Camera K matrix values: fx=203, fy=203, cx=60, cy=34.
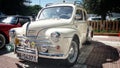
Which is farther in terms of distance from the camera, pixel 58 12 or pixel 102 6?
pixel 102 6

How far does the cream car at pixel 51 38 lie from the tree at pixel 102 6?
33.0 ft

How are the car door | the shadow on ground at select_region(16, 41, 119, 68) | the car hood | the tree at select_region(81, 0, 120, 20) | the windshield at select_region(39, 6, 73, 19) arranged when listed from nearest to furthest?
the car hood
the shadow on ground at select_region(16, 41, 119, 68)
the windshield at select_region(39, 6, 73, 19)
the car door
the tree at select_region(81, 0, 120, 20)

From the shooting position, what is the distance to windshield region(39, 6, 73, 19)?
702cm

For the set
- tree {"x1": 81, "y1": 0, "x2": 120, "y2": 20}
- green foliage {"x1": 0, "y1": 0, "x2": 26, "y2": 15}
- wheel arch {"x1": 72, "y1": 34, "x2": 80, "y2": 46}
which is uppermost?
green foliage {"x1": 0, "y1": 0, "x2": 26, "y2": 15}

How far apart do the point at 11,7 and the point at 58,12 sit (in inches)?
1139

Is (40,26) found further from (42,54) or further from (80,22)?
(80,22)

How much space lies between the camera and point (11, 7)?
34.7 m

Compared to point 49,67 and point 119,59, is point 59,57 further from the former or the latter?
point 119,59

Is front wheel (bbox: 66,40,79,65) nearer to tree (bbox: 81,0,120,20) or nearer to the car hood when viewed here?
the car hood

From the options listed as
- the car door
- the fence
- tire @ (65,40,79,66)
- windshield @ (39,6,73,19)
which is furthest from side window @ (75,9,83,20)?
the fence

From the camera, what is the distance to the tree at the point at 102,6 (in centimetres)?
1661

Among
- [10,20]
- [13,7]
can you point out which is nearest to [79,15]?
[10,20]

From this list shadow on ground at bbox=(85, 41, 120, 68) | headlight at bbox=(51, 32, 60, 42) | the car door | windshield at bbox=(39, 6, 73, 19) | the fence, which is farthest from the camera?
the fence

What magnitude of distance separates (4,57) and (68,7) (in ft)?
9.68
